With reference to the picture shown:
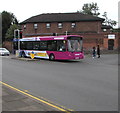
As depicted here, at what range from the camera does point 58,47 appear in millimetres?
21844

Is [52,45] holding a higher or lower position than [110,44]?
lower

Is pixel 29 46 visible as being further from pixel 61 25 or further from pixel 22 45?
pixel 61 25

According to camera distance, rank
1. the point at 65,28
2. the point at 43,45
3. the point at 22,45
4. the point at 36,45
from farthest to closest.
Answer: the point at 65,28
the point at 22,45
the point at 36,45
the point at 43,45

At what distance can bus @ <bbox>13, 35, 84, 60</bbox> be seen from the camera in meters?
20.8

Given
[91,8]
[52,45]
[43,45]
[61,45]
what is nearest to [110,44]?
[43,45]

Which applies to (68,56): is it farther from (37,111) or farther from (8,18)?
(8,18)

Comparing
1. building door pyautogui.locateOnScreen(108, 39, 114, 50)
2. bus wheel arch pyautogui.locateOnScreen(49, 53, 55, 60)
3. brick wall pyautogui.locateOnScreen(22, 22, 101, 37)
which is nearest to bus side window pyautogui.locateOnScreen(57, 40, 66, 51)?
bus wheel arch pyautogui.locateOnScreen(49, 53, 55, 60)

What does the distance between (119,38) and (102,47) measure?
3.57 meters

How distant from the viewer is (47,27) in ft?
153

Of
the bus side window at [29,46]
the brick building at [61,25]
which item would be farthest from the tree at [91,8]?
Result: the bus side window at [29,46]

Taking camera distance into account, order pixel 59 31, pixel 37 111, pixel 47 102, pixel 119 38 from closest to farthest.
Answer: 1. pixel 37 111
2. pixel 47 102
3. pixel 119 38
4. pixel 59 31

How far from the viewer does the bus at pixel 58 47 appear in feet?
68.2

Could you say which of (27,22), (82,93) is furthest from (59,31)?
(82,93)

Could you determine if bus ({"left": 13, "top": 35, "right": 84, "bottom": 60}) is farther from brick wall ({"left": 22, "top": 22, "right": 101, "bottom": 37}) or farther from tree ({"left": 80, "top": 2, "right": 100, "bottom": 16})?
tree ({"left": 80, "top": 2, "right": 100, "bottom": 16})
